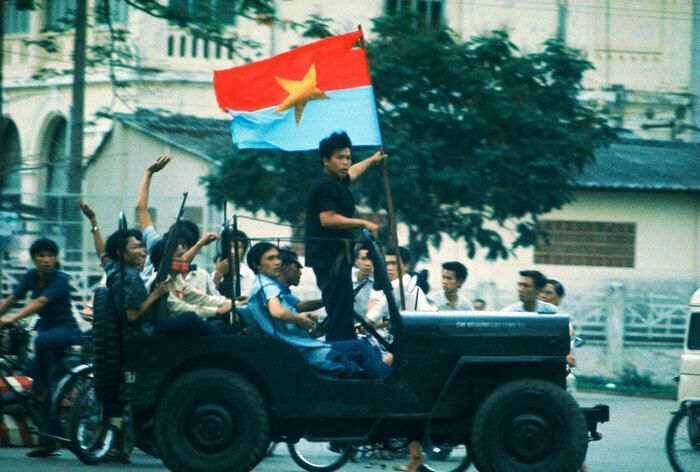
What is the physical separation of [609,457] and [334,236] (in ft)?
14.5

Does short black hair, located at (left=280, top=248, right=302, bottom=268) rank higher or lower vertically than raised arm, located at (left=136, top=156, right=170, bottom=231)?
lower

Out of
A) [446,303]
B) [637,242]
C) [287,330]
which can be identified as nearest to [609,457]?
[446,303]

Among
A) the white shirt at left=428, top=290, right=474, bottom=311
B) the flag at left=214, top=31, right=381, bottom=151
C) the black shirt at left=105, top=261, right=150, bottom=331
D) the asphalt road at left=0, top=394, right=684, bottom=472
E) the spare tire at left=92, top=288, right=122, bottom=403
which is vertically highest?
the flag at left=214, top=31, right=381, bottom=151

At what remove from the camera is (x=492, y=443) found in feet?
24.3

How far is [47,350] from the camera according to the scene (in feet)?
31.1

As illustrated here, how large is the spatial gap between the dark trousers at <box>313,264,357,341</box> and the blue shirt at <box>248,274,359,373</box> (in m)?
0.15

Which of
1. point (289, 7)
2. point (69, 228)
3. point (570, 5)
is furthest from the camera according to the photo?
point (570, 5)

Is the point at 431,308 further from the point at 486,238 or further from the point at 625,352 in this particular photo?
the point at 625,352

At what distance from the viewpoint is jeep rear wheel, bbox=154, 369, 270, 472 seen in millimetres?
7363

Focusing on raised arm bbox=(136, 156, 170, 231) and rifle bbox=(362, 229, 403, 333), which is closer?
rifle bbox=(362, 229, 403, 333)

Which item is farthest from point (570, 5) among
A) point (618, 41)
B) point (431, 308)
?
point (431, 308)

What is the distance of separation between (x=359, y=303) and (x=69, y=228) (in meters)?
8.35

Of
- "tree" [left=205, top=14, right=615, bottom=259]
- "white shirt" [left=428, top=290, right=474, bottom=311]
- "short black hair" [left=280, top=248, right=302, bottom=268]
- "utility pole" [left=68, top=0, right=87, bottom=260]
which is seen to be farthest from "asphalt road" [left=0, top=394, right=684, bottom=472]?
"utility pole" [left=68, top=0, right=87, bottom=260]

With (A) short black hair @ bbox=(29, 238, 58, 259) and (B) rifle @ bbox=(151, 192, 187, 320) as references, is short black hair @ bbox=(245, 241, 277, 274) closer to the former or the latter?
(B) rifle @ bbox=(151, 192, 187, 320)
